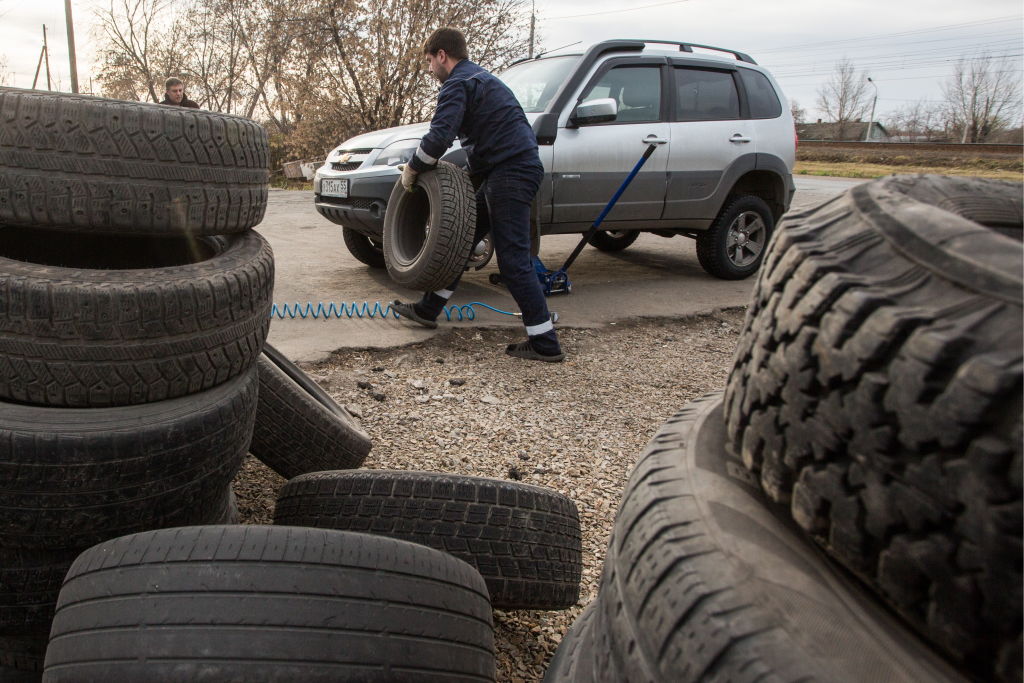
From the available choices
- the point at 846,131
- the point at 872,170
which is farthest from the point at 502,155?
the point at 846,131

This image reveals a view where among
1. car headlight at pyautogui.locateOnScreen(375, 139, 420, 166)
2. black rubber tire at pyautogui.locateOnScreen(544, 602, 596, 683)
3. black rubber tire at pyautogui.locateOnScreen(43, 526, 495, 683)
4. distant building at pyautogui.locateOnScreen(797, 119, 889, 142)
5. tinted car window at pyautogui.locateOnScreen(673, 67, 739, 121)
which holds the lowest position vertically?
black rubber tire at pyautogui.locateOnScreen(544, 602, 596, 683)

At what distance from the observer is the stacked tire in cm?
175

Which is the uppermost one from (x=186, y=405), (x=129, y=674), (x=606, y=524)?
(x=186, y=405)

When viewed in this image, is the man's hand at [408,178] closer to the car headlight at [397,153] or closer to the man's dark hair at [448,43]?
the man's dark hair at [448,43]

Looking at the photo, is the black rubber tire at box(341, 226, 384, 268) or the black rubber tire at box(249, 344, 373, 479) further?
the black rubber tire at box(341, 226, 384, 268)

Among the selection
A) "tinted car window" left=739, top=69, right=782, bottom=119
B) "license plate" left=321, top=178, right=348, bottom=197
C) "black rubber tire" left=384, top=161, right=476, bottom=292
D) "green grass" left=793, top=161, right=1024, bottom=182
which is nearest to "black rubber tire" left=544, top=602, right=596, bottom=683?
"black rubber tire" left=384, top=161, right=476, bottom=292

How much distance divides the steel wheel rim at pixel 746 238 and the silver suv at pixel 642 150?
11 millimetres

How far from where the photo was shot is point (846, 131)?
173 ft

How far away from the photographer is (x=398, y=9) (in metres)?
14.6

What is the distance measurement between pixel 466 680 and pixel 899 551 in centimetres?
89

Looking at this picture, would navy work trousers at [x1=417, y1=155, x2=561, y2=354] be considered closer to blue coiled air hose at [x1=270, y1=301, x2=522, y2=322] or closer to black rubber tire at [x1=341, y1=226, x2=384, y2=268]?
blue coiled air hose at [x1=270, y1=301, x2=522, y2=322]

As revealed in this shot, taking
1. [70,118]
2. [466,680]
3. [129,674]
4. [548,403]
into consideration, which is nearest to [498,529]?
[466,680]

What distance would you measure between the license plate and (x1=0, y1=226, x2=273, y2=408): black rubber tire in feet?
12.8

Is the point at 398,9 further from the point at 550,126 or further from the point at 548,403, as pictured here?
the point at 548,403
